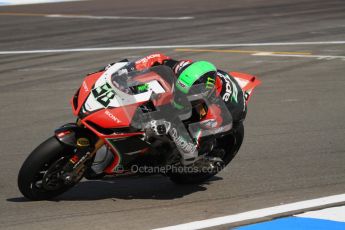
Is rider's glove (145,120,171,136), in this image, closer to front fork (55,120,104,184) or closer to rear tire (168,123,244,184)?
front fork (55,120,104,184)

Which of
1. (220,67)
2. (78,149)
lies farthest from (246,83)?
(220,67)

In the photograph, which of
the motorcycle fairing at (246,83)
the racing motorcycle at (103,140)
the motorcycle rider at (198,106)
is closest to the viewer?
the racing motorcycle at (103,140)

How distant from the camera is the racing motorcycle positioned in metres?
6.71

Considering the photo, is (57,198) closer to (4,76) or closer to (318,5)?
(4,76)

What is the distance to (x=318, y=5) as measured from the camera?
83.4 ft

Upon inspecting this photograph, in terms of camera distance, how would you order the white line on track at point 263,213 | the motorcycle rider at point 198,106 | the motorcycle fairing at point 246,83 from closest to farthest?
the white line on track at point 263,213 < the motorcycle rider at point 198,106 < the motorcycle fairing at point 246,83

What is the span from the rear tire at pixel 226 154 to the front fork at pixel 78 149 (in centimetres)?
106

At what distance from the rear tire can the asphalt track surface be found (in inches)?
3.0

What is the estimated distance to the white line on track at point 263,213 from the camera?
20.4 ft

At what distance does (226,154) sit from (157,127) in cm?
131

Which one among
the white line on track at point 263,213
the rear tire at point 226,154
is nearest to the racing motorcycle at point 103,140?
the rear tire at point 226,154

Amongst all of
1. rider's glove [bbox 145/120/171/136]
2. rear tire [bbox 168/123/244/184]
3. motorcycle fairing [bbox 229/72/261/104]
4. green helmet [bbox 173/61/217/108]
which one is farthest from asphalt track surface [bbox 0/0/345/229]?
green helmet [bbox 173/61/217/108]

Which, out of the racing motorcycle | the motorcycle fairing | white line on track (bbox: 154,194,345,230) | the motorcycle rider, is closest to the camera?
white line on track (bbox: 154,194,345,230)

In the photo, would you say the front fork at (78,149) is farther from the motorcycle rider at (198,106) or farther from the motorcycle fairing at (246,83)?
the motorcycle fairing at (246,83)
